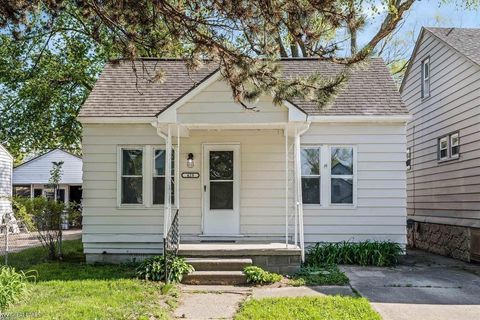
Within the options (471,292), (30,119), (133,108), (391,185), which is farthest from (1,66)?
(471,292)

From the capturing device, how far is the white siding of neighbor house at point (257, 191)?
999 centimetres

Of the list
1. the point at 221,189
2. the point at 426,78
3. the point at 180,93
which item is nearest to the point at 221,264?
the point at 221,189

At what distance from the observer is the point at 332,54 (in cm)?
525

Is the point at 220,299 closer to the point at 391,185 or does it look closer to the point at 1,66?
the point at 391,185

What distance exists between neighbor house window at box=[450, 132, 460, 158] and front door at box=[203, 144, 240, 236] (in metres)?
5.42

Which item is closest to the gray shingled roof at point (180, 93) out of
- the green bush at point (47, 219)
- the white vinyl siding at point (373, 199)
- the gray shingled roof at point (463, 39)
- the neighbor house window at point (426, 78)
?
the white vinyl siding at point (373, 199)

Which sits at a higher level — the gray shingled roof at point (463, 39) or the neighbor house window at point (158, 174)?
the gray shingled roof at point (463, 39)

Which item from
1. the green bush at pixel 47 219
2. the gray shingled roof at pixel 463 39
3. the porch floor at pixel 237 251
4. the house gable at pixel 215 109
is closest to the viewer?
the porch floor at pixel 237 251

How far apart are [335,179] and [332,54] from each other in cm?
530

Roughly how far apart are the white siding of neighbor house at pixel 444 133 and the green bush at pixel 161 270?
21.3 ft

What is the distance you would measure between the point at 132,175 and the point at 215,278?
3.51 metres

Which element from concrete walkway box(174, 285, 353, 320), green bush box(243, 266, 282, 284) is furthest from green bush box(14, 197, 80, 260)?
green bush box(243, 266, 282, 284)

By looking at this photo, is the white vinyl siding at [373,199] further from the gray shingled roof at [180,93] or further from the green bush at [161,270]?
the green bush at [161,270]

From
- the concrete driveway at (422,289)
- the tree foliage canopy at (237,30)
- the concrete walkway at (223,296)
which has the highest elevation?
the tree foliage canopy at (237,30)
